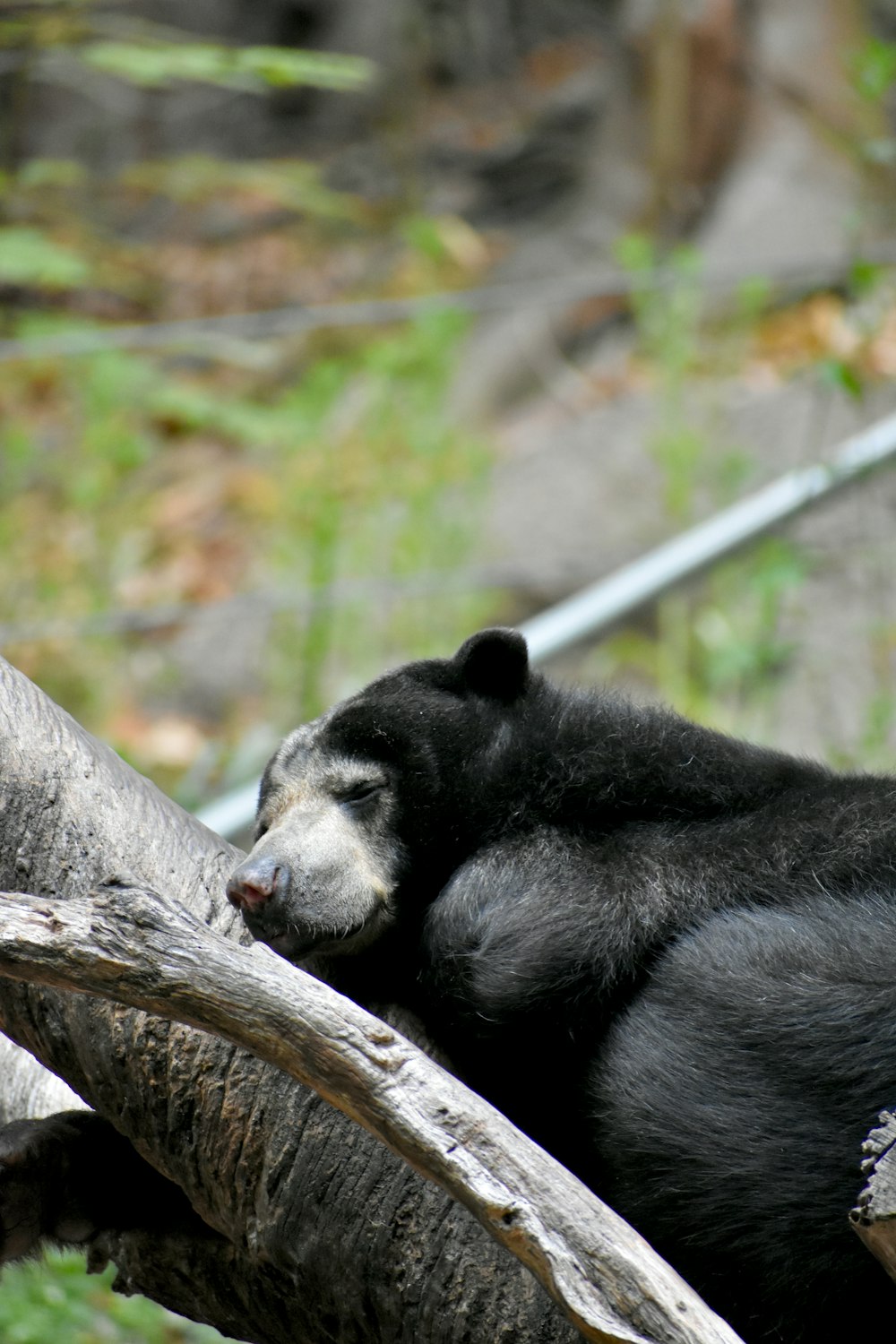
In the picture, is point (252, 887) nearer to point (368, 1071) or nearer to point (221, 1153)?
point (221, 1153)

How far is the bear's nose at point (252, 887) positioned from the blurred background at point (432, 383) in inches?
51.5

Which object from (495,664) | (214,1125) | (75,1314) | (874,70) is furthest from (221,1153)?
(874,70)

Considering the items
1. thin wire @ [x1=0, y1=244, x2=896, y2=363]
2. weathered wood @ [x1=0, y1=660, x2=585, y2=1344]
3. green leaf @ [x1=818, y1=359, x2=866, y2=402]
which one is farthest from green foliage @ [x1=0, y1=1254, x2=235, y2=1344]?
thin wire @ [x1=0, y1=244, x2=896, y2=363]

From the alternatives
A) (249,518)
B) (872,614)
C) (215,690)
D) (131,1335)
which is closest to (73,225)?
(249,518)

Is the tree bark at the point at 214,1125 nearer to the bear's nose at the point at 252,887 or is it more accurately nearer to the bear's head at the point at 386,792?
the bear's nose at the point at 252,887

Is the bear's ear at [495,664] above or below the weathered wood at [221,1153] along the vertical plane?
above

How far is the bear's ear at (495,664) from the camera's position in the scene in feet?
9.59

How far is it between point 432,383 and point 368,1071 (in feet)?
16.4

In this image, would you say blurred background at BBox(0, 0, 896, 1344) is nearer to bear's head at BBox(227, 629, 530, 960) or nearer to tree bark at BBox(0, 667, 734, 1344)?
bear's head at BBox(227, 629, 530, 960)

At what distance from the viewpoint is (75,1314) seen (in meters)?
3.43

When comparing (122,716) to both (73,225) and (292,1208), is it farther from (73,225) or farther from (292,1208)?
(292,1208)

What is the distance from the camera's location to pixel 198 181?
8.86 meters

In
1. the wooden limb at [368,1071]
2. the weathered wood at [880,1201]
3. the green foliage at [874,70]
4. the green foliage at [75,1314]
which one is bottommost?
the green foliage at [75,1314]

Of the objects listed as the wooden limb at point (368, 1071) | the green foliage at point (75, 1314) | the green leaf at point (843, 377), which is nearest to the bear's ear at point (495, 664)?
the wooden limb at point (368, 1071)
